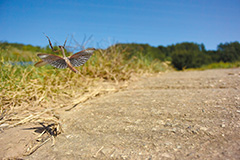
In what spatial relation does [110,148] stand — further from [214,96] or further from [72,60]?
[214,96]

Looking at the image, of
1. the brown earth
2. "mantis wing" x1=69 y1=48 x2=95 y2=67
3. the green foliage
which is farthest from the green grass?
the green foliage

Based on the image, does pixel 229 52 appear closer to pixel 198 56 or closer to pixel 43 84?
pixel 198 56

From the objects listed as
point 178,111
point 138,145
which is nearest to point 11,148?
point 138,145

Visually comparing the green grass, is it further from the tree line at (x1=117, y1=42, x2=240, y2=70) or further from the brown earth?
the tree line at (x1=117, y1=42, x2=240, y2=70)

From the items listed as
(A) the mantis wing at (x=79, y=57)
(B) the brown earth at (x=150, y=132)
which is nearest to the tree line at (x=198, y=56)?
(B) the brown earth at (x=150, y=132)

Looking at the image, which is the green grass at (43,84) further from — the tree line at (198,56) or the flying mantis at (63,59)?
the tree line at (198,56)

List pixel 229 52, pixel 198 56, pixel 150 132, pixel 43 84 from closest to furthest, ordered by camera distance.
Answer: pixel 150 132 → pixel 43 84 → pixel 229 52 → pixel 198 56

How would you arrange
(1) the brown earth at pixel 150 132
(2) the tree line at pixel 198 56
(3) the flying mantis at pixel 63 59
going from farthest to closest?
(2) the tree line at pixel 198 56 → (1) the brown earth at pixel 150 132 → (3) the flying mantis at pixel 63 59

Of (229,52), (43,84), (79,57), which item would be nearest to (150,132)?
(79,57)
